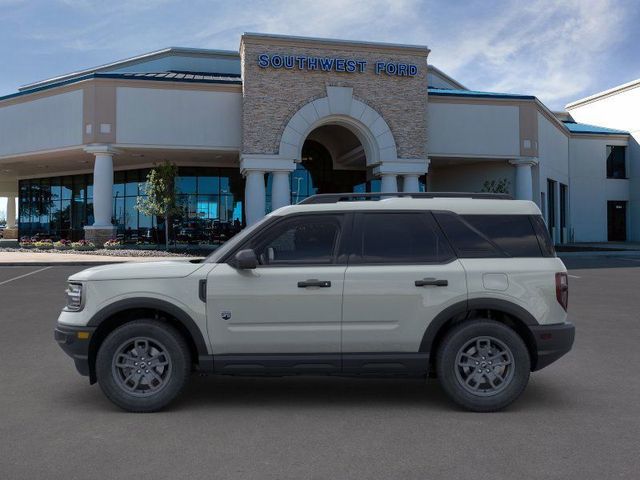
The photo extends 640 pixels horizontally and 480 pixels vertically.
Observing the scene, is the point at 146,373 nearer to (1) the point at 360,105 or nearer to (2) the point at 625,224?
(1) the point at 360,105

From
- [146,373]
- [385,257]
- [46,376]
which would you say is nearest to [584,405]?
[385,257]

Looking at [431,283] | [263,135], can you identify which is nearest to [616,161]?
[263,135]

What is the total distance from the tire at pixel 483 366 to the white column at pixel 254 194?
23772mm

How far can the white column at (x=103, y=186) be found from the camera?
1138 inches

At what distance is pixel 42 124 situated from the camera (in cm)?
3089

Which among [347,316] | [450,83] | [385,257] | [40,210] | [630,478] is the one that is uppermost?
[450,83]

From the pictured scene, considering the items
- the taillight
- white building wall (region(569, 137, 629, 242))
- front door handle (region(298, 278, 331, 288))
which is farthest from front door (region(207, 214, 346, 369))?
white building wall (region(569, 137, 629, 242))

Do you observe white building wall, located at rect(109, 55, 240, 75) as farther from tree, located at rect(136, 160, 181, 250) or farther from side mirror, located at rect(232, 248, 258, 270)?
side mirror, located at rect(232, 248, 258, 270)

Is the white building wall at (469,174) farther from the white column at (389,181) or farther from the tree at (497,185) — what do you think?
the white column at (389,181)

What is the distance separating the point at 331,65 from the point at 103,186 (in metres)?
12.8

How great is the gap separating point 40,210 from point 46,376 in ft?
128

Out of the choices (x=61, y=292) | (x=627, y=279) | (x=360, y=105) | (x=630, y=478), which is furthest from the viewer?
(x=360, y=105)

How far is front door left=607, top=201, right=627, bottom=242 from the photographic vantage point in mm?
43906

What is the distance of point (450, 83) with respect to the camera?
4328cm
